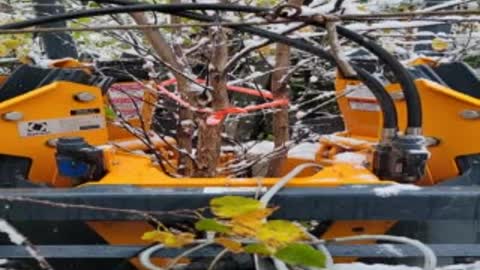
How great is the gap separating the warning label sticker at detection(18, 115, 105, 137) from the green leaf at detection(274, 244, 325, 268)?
1.35 m

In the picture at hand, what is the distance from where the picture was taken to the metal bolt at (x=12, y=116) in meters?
2.41

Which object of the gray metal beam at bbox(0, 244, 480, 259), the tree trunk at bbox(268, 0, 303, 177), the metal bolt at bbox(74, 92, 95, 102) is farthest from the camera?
the tree trunk at bbox(268, 0, 303, 177)

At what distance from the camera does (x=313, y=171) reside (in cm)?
271

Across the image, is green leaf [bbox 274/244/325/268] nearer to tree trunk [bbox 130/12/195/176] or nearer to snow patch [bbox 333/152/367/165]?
snow patch [bbox 333/152/367/165]

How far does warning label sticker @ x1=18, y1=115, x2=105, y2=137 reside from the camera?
2.46 m

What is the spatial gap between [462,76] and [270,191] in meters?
1.05

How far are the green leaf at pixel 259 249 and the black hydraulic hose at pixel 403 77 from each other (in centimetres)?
80

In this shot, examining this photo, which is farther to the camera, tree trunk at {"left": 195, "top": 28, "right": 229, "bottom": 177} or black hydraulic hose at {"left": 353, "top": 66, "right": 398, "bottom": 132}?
tree trunk at {"left": 195, "top": 28, "right": 229, "bottom": 177}

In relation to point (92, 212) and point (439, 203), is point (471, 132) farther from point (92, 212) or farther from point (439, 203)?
point (92, 212)

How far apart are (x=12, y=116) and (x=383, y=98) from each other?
1.16 m

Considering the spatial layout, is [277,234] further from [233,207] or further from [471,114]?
[471,114]

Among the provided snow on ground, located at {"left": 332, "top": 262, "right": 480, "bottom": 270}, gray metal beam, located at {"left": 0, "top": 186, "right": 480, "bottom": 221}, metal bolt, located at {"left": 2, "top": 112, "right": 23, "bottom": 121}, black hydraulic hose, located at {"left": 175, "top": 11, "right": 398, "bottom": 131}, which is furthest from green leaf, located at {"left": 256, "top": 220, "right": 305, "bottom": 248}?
metal bolt, located at {"left": 2, "top": 112, "right": 23, "bottom": 121}

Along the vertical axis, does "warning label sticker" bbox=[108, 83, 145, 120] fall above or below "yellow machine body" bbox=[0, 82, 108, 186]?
below

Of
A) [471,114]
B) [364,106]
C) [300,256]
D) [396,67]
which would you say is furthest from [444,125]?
[300,256]
